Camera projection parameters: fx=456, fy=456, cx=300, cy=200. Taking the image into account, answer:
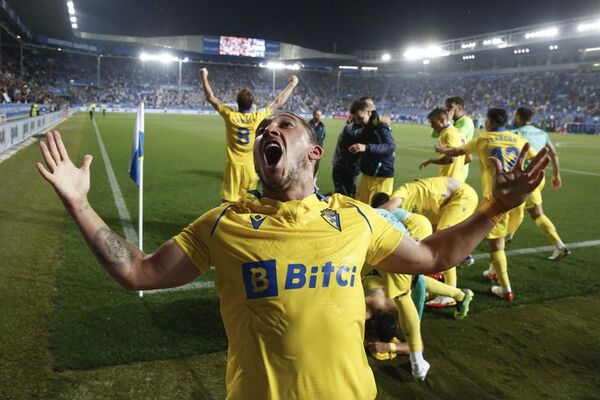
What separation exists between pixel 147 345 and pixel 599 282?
5.51 m

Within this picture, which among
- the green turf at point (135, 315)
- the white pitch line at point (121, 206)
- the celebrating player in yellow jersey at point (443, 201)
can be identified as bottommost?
the green turf at point (135, 315)

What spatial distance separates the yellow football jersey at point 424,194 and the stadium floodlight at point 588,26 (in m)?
57.3

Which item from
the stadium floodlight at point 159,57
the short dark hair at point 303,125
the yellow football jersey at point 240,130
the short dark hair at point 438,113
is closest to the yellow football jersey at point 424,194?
the short dark hair at point 438,113

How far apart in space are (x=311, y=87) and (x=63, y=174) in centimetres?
8618

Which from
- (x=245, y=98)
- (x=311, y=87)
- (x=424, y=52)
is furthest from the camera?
(x=311, y=87)

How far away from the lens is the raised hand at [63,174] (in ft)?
5.74

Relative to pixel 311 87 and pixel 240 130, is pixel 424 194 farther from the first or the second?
pixel 311 87

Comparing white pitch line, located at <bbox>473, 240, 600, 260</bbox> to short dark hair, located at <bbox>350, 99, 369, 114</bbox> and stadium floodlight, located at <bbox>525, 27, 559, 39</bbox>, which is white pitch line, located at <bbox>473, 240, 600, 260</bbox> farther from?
stadium floodlight, located at <bbox>525, 27, 559, 39</bbox>

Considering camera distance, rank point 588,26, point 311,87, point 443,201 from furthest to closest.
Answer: point 311,87
point 588,26
point 443,201

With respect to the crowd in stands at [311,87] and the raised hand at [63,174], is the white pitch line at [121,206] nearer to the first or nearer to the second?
the raised hand at [63,174]

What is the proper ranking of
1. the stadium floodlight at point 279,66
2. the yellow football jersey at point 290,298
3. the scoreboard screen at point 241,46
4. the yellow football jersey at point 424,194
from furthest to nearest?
the stadium floodlight at point 279,66 → the scoreboard screen at point 241,46 → the yellow football jersey at point 424,194 → the yellow football jersey at point 290,298

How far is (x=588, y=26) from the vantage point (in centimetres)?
5078

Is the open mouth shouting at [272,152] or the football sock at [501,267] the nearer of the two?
the open mouth shouting at [272,152]

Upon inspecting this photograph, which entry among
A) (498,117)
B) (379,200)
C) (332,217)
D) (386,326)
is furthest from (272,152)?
(498,117)
